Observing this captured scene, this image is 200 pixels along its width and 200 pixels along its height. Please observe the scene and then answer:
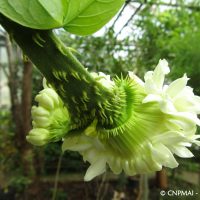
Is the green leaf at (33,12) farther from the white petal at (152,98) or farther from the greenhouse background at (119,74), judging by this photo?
the greenhouse background at (119,74)

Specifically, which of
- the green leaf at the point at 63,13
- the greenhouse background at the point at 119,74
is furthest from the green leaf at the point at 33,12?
the greenhouse background at the point at 119,74

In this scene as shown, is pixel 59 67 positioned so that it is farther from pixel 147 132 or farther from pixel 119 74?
pixel 119 74

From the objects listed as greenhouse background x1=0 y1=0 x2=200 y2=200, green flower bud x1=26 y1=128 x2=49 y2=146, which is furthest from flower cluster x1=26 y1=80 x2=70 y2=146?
greenhouse background x1=0 y1=0 x2=200 y2=200

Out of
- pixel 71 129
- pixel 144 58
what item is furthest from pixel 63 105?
pixel 144 58

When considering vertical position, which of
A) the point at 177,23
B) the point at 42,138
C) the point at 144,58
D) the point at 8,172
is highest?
the point at 177,23

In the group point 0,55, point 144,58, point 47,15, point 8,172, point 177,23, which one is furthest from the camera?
point 0,55

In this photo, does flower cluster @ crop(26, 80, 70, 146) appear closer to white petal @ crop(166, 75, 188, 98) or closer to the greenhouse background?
white petal @ crop(166, 75, 188, 98)

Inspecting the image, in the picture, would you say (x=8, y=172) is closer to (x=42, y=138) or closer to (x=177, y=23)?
(x=177, y=23)
